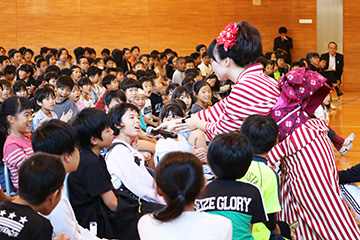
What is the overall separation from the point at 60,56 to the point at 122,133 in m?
7.36

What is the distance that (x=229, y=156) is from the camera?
2.15 meters

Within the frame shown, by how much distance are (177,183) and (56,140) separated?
898mm

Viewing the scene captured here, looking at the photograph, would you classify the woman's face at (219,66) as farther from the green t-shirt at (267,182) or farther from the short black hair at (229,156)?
the short black hair at (229,156)

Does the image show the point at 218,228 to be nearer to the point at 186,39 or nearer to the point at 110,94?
the point at 110,94

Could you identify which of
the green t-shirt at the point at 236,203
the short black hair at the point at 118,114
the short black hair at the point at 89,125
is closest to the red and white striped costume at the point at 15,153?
the short black hair at the point at 118,114

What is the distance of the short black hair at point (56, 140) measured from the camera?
2486mm

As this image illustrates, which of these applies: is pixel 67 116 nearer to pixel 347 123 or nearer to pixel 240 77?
pixel 240 77

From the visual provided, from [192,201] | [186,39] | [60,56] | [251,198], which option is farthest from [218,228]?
[186,39]

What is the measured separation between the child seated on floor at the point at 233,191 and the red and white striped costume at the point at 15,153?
5.87 feet

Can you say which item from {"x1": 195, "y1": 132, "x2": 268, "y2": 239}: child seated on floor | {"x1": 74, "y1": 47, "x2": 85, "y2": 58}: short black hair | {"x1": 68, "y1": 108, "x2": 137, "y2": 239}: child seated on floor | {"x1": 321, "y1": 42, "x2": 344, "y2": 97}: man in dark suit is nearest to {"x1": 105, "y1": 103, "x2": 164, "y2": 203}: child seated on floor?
{"x1": 68, "y1": 108, "x2": 137, "y2": 239}: child seated on floor

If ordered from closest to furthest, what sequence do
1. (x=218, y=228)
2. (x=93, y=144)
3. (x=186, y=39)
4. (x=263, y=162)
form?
(x=218, y=228) → (x=263, y=162) → (x=93, y=144) → (x=186, y=39)

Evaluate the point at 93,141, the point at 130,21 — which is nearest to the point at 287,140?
the point at 93,141

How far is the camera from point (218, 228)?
1.84 meters

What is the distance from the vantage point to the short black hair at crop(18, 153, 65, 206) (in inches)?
76.4
